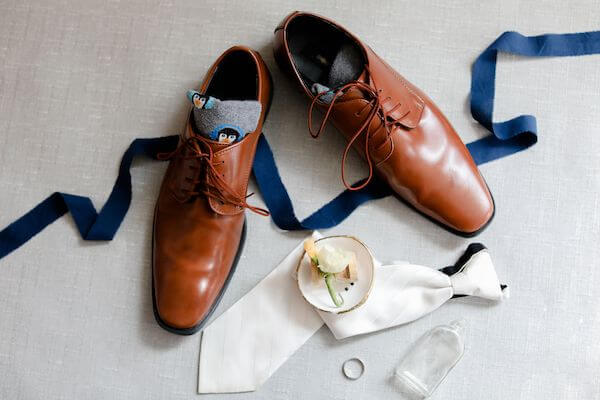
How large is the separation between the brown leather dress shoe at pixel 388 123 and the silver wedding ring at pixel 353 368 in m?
0.28

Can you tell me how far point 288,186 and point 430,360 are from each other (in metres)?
0.38

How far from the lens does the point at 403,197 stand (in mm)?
1107

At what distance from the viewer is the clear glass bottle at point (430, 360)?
1.07m

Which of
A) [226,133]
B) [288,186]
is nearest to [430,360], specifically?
[288,186]

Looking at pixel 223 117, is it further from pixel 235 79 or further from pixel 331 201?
pixel 331 201

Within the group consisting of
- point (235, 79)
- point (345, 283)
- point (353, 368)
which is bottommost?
point (353, 368)

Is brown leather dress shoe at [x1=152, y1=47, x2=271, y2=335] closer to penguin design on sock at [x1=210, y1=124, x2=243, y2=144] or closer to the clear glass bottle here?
penguin design on sock at [x1=210, y1=124, x2=243, y2=144]

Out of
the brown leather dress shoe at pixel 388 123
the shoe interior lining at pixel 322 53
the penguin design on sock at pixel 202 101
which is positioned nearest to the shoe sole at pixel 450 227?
the brown leather dress shoe at pixel 388 123

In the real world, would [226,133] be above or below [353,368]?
above

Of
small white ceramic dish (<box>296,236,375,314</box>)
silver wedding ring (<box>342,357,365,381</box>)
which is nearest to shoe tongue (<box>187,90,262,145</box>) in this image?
small white ceramic dish (<box>296,236,375,314</box>)

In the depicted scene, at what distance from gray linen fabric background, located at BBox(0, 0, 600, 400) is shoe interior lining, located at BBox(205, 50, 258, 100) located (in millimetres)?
88

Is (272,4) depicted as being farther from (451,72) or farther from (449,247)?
(449,247)

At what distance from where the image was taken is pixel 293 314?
110 cm

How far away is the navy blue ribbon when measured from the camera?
1.12 meters
